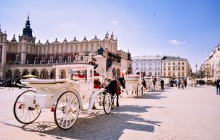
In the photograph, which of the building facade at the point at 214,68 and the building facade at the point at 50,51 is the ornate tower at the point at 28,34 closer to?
the building facade at the point at 50,51

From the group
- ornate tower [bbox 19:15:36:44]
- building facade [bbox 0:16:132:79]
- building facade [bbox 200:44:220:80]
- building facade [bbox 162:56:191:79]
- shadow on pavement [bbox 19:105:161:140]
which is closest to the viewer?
shadow on pavement [bbox 19:105:161:140]

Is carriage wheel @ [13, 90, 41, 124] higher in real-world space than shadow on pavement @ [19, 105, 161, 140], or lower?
higher

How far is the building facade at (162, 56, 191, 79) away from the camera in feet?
301

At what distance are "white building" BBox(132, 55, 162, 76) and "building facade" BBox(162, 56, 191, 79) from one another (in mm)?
2779

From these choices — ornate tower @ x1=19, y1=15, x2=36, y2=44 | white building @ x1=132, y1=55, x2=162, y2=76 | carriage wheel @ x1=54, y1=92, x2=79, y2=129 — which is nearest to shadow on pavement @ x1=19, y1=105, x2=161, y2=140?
carriage wheel @ x1=54, y1=92, x2=79, y2=129

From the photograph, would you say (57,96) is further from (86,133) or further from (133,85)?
(133,85)

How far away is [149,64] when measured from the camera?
96.4 m

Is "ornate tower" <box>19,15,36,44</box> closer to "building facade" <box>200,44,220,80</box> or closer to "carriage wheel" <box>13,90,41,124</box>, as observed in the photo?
"building facade" <box>200,44,220,80</box>

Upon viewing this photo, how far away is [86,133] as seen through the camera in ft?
15.4

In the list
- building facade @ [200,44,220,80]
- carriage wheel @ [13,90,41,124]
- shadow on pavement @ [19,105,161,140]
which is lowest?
shadow on pavement @ [19,105,161,140]

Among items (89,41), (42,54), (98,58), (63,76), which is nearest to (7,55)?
(42,54)

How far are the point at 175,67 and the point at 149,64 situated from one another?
12.1 meters

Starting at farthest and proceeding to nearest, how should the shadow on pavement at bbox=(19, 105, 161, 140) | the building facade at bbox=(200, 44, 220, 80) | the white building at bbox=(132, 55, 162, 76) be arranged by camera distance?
the white building at bbox=(132, 55, 162, 76), the building facade at bbox=(200, 44, 220, 80), the shadow on pavement at bbox=(19, 105, 161, 140)

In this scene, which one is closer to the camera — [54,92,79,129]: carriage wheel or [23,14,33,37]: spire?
[54,92,79,129]: carriage wheel
